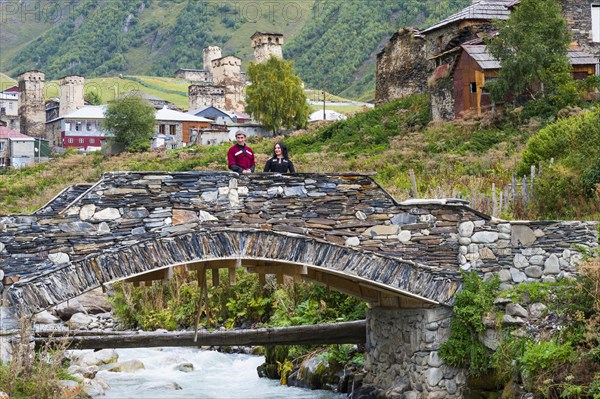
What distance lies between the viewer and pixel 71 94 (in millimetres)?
86688

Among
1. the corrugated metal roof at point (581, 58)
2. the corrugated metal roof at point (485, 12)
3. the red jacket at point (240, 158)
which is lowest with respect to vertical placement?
the red jacket at point (240, 158)

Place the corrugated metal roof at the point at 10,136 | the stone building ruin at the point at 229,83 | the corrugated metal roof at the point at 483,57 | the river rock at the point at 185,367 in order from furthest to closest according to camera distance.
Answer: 1. the stone building ruin at the point at 229,83
2. the corrugated metal roof at the point at 10,136
3. the corrugated metal roof at the point at 483,57
4. the river rock at the point at 185,367

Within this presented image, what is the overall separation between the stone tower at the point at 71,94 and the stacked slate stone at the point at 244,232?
76.1 m

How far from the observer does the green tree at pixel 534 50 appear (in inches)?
1110

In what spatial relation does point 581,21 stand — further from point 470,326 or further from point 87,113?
point 87,113

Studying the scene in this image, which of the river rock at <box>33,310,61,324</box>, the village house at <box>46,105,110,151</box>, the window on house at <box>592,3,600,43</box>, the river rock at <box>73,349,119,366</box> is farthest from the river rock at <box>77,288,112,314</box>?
the village house at <box>46,105,110,151</box>

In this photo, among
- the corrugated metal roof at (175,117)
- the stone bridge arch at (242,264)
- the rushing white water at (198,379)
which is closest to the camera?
the stone bridge arch at (242,264)

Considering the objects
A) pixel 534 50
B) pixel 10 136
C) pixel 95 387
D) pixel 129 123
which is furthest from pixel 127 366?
pixel 10 136

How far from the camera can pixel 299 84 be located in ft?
203

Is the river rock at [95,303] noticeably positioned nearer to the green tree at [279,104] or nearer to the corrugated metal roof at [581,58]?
the corrugated metal roof at [581,58]

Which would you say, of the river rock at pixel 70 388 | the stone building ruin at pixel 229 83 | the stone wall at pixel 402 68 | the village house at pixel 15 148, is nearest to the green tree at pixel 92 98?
the stone building ruin at pixel 229 83

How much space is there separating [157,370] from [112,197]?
683cm

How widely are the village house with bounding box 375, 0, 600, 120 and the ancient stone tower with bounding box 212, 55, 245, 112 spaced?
155 feet

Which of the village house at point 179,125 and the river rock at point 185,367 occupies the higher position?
the village house at point 179,125
